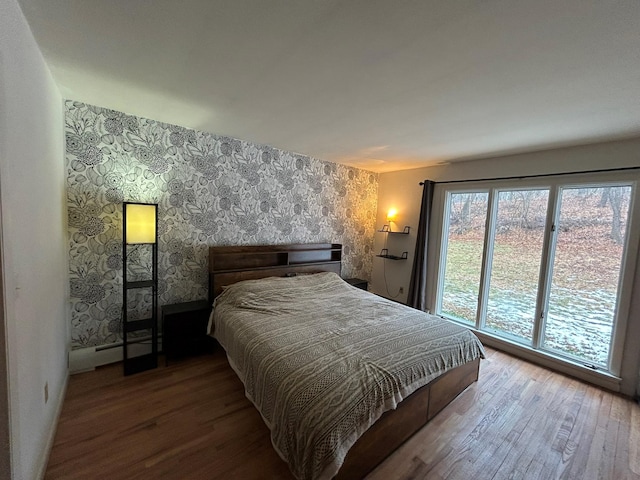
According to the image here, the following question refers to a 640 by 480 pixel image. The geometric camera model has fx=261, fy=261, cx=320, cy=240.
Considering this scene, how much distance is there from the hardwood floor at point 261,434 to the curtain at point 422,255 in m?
1.50

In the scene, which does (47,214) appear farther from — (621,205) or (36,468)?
(621,205)

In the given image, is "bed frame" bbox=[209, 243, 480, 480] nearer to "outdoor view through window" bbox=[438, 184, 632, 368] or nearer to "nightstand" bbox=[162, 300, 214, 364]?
"nightstand" bbox=[162, 300, 214, 364]

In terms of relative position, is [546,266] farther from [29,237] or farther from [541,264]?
[29,237]

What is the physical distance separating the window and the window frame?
0.01 metres

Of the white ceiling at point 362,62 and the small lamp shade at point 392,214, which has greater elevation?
the white ceiling at point 362,62

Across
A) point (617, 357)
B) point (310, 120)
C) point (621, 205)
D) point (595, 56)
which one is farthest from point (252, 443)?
point (621, 205)

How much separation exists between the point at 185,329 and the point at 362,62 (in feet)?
9.09

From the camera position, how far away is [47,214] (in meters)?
1.69

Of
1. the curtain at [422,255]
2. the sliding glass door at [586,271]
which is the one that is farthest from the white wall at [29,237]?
the sliding glass door at [586,271]

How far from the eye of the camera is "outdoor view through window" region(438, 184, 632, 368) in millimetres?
2621

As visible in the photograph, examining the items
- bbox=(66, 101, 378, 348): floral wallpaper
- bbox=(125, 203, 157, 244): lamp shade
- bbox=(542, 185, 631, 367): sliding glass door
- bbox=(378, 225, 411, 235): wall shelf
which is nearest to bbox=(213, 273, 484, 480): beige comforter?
bbox=(66, 101, 378, 348): floral wallpaper

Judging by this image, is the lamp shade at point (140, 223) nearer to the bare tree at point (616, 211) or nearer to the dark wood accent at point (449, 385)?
the dark wood accent at point (449, 385)

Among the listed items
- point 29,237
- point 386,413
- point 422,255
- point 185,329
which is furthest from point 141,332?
point 422,255

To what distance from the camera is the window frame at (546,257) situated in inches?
96.7
